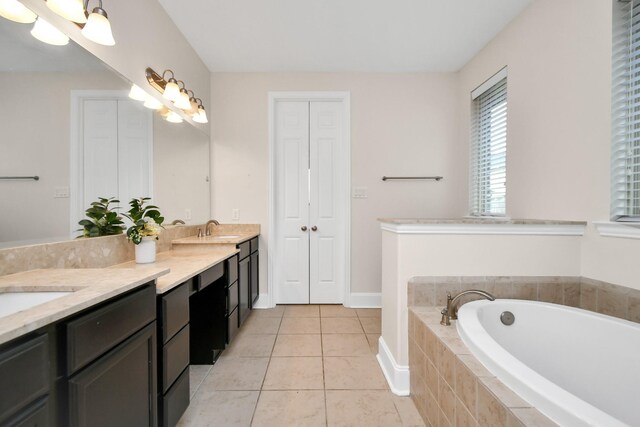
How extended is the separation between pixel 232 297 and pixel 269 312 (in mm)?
893

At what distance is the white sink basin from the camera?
0.85 metres

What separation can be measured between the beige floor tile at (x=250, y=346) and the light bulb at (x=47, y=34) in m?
2.04

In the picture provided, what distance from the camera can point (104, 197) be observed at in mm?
1464

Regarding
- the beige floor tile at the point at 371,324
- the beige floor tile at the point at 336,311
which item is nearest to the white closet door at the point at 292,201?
the beige floor tile at the point at 336,311

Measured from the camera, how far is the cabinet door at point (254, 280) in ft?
8.68

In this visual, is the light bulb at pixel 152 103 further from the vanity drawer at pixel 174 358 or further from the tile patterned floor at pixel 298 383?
Answer: the tile patterned floor at pixel 298 383

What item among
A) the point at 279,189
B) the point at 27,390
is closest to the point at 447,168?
the point at 279,189

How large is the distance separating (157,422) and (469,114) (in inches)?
132

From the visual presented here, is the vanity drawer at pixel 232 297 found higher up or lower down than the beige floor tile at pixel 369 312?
higher up

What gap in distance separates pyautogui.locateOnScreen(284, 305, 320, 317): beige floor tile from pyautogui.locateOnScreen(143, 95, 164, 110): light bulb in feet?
7.06

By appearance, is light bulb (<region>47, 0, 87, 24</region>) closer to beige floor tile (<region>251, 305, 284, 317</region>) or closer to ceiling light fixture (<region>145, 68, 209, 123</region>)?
ceiling light fixture (<region>145, 68, 209, 123</region>)

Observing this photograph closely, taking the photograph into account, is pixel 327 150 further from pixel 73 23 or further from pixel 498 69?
pixel 73 23

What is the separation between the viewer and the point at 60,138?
1.22 meters

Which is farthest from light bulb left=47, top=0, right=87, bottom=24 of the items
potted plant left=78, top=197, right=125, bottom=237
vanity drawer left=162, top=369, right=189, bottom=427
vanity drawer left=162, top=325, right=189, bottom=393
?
vanity drawer left=162, top=369, right=189, bottom=427
